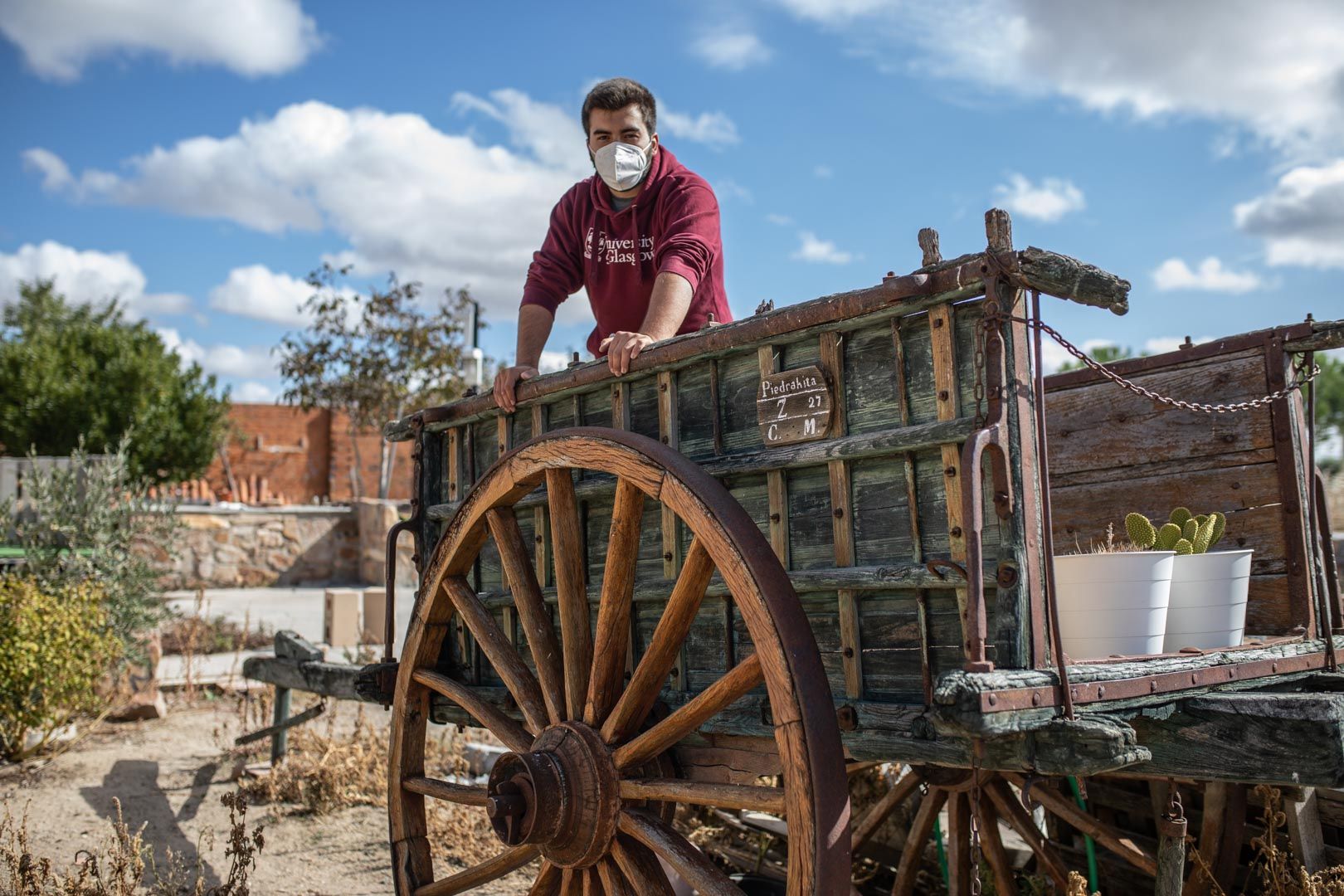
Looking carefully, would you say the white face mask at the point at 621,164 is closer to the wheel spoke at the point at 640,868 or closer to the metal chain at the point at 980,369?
the metal chain at the point at 980,369

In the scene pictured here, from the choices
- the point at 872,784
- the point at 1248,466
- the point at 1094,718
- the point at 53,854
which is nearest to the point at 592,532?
the point at 1094,718

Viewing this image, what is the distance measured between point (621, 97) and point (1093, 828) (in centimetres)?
256

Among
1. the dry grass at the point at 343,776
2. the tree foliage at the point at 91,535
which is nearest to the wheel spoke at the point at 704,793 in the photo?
the dry grass at the point at 343,776

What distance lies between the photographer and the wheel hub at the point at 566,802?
2.23 metres

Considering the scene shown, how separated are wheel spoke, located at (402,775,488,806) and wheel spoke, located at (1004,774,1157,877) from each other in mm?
Answer: 1466

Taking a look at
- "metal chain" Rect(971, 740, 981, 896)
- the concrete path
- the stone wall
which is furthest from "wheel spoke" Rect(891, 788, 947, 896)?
the stone wall

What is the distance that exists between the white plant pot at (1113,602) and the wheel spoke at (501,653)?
121 cm

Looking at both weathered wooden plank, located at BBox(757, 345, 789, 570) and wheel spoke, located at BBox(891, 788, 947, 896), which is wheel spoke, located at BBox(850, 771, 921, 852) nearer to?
wheel spoke, located at BBox(891, 788, 947, 896)

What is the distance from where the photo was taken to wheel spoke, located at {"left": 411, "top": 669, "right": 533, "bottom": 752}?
8.61ft

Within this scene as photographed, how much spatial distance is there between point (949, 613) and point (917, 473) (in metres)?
0.24

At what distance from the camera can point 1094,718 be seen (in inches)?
66.3

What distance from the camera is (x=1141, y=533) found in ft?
7.80

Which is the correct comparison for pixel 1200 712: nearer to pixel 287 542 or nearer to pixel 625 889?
pixel 625 889

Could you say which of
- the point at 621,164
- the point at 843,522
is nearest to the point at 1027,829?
the point at 843,522
